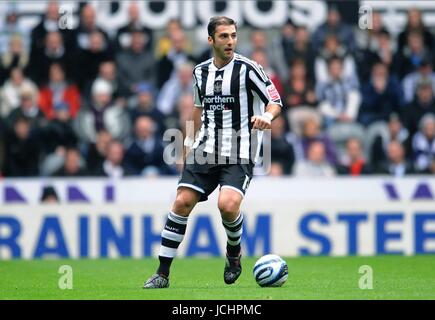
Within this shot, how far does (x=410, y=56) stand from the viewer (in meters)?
18.0

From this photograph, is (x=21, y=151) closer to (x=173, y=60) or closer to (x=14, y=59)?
(x=14, y=59)

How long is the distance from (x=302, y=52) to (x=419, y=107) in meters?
2.12

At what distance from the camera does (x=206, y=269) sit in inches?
482

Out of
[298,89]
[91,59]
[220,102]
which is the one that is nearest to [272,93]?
[220,102]

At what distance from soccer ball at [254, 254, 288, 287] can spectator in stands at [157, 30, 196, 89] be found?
8.49 m

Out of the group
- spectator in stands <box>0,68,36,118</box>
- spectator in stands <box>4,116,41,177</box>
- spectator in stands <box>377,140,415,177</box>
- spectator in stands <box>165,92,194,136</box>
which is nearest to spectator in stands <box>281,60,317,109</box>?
spectator in stands <box>377,140,415,177</box>

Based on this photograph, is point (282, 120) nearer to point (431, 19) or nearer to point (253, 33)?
point (253, 33)

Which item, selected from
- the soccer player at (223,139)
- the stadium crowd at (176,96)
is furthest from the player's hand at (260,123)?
the stadium crowd at (176,96)

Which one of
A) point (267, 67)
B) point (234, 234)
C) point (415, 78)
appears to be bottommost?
point (234, 234)

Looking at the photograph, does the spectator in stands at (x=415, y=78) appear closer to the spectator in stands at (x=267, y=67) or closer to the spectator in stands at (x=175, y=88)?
the spectator in stands at (x=267, y=67)

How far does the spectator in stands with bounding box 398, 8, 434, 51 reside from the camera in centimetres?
1788

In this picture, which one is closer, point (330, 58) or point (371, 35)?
point (330, 58)

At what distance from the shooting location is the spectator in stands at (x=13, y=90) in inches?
687
